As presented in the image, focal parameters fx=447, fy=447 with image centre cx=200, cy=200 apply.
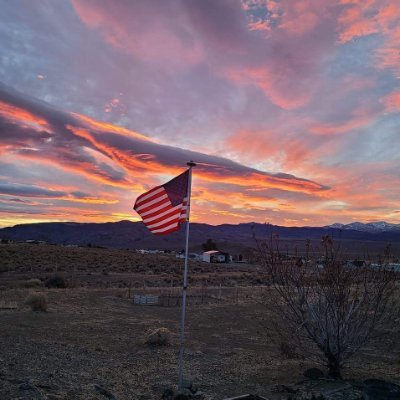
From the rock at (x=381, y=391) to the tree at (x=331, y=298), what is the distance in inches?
53.7

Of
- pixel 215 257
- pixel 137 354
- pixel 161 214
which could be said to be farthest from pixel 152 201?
pixel 215 257

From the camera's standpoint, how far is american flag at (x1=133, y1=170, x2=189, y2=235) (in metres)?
10.5

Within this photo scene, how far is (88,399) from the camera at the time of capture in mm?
8438

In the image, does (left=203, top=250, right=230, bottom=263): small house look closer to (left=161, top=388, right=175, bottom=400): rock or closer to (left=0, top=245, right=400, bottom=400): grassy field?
(left=0, top=245, right=400, bottom=400): grassy field

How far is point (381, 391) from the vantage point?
879 centimetres

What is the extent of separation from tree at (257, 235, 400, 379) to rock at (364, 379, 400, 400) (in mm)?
1363

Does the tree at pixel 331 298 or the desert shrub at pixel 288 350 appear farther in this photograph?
the desert shrub at pixel 288 350

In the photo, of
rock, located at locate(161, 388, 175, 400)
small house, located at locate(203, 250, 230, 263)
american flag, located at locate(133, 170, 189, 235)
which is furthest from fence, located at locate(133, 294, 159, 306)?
small house, located at locate(203, 250, 230, 263)

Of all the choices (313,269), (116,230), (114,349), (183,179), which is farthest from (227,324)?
(116,230)

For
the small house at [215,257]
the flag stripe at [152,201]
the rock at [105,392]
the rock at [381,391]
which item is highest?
the flag stripe at [152,201]

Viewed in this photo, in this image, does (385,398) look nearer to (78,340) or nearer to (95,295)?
(78,340)

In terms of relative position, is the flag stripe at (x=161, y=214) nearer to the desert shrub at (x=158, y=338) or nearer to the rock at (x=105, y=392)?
the rock at (x=105, y=392)

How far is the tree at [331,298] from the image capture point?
33.4 ft

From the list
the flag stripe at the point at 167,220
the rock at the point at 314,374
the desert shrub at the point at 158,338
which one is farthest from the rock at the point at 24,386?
the desert shrub at the point at 158,338
